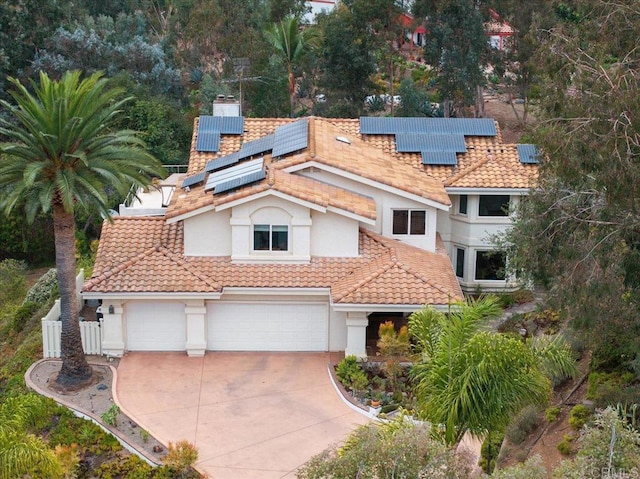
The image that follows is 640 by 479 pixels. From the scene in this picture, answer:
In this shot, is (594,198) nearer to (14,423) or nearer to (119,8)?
(14,423)

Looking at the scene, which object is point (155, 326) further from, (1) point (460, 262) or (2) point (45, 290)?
(1) point (460, 262)

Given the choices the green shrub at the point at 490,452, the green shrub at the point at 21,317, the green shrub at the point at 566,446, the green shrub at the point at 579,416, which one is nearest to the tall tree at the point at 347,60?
the green shrub at the point at 21,317

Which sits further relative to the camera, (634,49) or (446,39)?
(446,39)

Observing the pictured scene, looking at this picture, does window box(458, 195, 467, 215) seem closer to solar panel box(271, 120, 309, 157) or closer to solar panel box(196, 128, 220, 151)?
solar panel box(271, 120, 309, 157)

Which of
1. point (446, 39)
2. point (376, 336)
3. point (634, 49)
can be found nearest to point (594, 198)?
point (634, 49)

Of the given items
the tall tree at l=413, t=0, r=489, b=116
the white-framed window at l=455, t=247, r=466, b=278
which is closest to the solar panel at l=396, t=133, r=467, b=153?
the white-framed window at l=455, t=247, r=466, b=278

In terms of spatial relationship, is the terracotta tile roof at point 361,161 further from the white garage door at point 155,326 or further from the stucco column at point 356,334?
the white garage door at point 155,326
